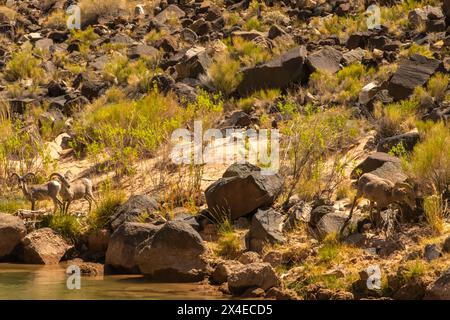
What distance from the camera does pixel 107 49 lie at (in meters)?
29.8

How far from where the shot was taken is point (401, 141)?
17.1 m

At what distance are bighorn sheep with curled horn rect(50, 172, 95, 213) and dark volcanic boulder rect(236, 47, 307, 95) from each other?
7299 millimetres

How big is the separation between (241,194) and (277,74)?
8.03 m

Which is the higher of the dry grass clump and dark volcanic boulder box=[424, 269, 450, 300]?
the dry grass clump

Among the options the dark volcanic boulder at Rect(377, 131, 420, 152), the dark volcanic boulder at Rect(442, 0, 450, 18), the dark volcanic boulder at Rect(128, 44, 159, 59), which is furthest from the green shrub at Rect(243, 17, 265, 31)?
the dark volcanic boulder at Rect(377, 131, 420, 152)

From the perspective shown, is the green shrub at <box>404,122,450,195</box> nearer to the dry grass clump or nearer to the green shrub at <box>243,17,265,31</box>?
the green shrub at <box>243,17,265,31</box>

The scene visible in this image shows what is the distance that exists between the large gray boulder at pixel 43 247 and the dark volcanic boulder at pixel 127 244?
1.34 meters

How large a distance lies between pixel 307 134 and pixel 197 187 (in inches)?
89.9

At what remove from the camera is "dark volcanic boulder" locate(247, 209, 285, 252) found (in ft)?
47.4

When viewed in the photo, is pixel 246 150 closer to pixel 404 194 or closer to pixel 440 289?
pixel 404 194

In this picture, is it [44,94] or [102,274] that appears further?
[44,94]

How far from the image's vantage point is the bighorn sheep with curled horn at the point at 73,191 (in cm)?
1678

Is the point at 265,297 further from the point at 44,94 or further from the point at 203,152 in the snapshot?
the point at 44,94
